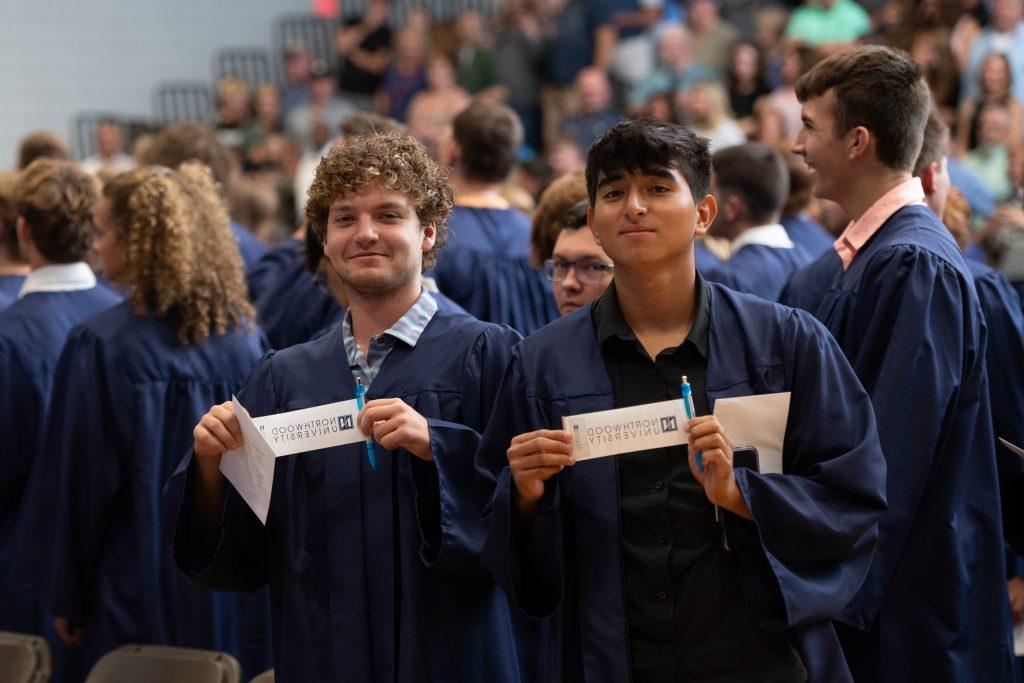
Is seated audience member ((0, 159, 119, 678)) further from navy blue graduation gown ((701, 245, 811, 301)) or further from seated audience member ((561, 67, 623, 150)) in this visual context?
seated audience member ((561, 67, 623, 150))

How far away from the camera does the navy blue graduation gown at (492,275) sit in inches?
198

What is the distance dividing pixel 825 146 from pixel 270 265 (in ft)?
10.2

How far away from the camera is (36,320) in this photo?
4516 millimetres

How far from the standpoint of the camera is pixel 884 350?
3.16 meters

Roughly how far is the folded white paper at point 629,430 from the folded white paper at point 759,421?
0.11m

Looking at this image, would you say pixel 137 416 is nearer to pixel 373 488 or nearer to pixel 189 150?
pixel 373 488

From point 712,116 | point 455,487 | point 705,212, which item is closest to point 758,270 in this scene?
point 705,212

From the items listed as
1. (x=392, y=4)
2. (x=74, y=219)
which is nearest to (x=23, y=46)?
(x=392, y=4)

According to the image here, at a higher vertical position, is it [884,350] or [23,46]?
[23,46]

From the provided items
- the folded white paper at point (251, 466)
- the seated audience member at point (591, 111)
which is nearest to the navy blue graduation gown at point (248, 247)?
the folded white paper at point (251, 466)

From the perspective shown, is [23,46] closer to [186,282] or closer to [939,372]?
[186,282]

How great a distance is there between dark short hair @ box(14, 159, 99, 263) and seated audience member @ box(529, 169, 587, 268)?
5.34 ft

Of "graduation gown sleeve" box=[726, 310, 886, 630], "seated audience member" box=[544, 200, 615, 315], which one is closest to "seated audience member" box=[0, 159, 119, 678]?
"seated audience member" box=[544, 200, 615, 315]

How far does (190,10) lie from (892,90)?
1415 centimetres
